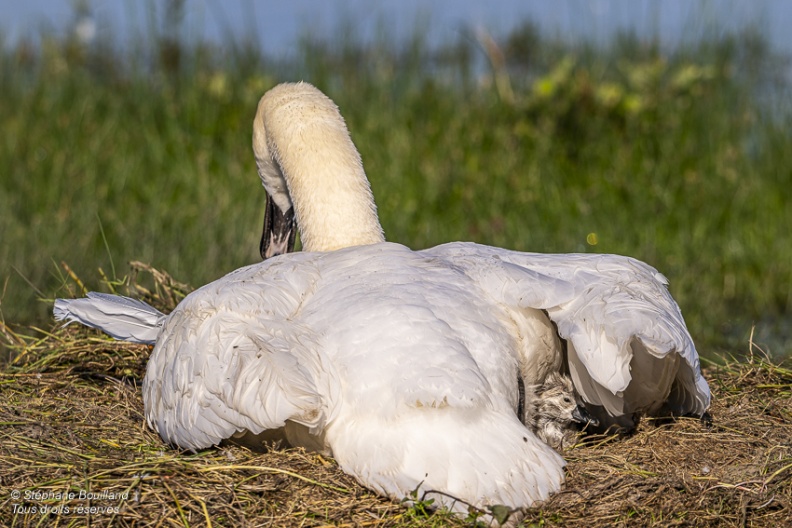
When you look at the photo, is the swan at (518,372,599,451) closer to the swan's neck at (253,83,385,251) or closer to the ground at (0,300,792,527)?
the ground at (0,300,792,527)

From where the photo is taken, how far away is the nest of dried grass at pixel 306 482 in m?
3.36

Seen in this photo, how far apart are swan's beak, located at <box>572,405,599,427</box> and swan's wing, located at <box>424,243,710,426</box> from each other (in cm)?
9

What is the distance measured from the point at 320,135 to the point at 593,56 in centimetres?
651

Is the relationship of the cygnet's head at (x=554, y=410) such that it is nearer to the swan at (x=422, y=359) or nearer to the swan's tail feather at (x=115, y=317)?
the swan at (x=422, y=359)

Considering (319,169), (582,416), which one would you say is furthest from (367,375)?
(319,169)

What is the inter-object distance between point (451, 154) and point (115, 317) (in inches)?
215

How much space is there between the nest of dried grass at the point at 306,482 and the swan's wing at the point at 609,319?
19 cm

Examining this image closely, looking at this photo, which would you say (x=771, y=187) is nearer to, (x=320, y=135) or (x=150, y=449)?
(x=320, y=135)

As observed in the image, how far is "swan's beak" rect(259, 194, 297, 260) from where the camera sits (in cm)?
568

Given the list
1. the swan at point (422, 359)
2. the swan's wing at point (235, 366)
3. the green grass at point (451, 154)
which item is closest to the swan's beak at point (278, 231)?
the green grass at point (451, 154)

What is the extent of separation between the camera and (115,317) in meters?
4.48

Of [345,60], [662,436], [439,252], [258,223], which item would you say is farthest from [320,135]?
[345,60]

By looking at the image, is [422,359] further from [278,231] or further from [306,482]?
[278,231]

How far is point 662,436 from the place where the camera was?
4.08m
